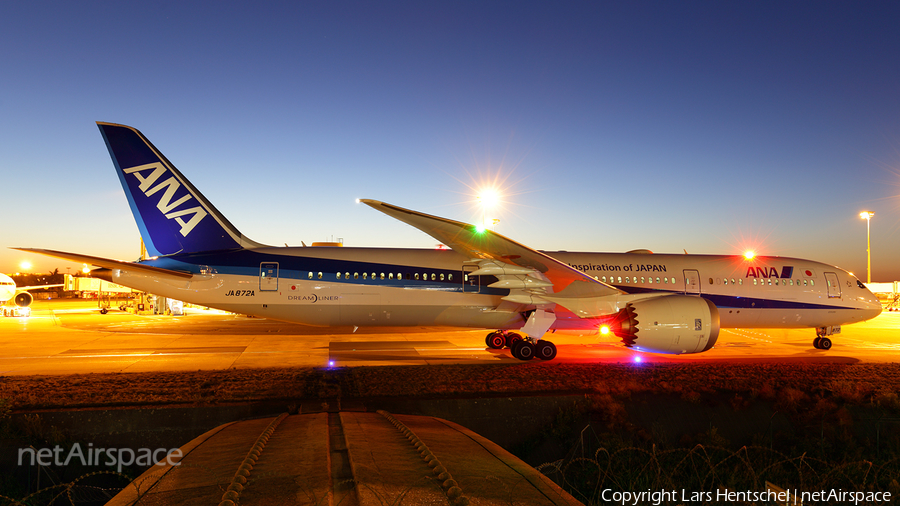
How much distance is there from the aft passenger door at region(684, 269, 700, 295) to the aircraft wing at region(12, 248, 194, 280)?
15.2 m

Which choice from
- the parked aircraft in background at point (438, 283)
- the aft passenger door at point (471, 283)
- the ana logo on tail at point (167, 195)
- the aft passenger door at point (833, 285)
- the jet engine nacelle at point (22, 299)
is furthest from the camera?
the jet engine nacelle at point (22, 299)

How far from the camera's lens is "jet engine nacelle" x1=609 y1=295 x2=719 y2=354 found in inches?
429

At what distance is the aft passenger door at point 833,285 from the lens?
1597 centimetres

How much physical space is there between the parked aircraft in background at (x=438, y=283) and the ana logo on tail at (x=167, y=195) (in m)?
0.03

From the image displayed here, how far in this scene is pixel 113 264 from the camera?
12.1 metres

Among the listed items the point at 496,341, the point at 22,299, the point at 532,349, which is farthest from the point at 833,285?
the point at 22,299

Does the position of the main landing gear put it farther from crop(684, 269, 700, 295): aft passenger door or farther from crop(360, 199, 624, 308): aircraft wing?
crop(684, 269, 700, 295): aft passenger door

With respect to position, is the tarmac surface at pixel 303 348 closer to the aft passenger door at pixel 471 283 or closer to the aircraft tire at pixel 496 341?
the aircraft tire at pixel 496 341

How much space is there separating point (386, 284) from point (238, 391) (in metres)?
6.31

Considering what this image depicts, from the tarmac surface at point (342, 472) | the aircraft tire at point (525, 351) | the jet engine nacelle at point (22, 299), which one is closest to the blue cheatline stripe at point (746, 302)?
the aircraft tire at point (525, 351)

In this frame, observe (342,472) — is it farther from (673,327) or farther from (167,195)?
(167,195)

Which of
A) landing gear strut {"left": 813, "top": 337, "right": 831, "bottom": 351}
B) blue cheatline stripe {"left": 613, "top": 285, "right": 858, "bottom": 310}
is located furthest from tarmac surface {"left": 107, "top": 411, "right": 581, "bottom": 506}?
landing gear strut {"left": 813, "top": 337, "right": 831, "bottom": 351}

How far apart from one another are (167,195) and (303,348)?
6089 millimetres

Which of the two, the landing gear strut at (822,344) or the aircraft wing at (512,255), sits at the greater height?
the aircraft wing at (512,255)
